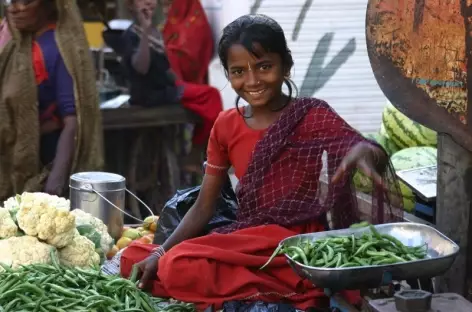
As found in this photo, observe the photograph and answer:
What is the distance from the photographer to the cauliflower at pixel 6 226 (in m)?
4.27

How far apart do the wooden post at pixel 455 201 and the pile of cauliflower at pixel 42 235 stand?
5.78 feet

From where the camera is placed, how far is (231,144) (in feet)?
13.1

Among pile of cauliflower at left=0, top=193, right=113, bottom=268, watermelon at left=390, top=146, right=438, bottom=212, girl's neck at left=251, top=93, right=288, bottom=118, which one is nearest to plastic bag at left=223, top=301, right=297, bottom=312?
girl's neck at left=251, top=93, right=288, bottom=118

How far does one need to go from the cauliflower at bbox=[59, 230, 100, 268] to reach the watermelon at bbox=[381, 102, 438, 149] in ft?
7.49

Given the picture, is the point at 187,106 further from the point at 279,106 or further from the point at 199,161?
the point at 279,106

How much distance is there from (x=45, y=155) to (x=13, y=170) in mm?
274

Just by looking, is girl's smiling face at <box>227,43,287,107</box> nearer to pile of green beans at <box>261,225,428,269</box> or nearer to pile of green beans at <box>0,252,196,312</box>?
pile of green beans at <box>261,225,428,269</box>

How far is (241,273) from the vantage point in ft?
11.9

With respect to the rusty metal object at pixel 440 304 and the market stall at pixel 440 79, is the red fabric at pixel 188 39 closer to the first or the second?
the market stall at pixel 440 79

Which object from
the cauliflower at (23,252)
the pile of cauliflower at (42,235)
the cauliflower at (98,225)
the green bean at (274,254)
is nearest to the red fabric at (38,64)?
the cauliflower at (98,225)

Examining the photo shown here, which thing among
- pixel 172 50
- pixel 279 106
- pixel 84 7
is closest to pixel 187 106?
pixel 172 50

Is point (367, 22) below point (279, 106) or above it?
above

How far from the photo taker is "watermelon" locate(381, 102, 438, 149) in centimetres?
558

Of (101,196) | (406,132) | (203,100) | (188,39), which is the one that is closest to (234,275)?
(101,196)
